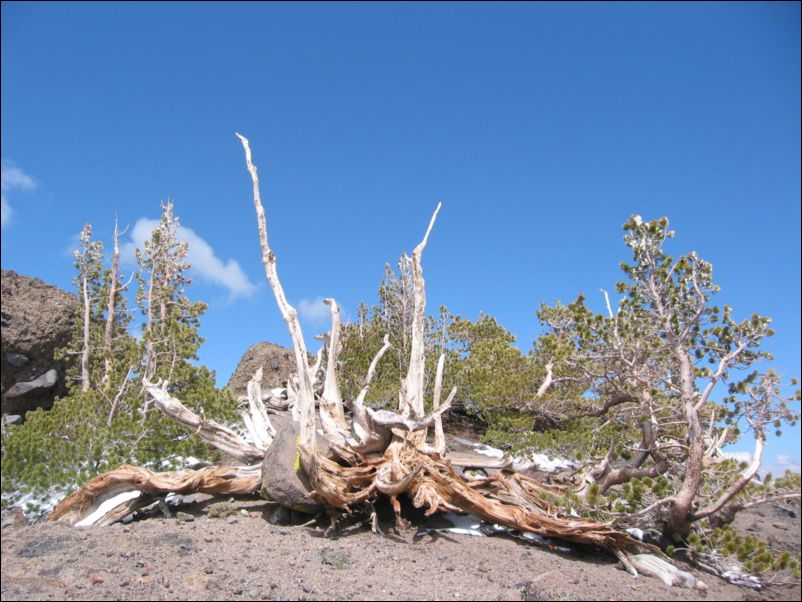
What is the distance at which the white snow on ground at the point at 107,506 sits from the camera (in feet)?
19.8

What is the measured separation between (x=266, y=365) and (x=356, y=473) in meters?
10.7

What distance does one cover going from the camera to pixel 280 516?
671cm

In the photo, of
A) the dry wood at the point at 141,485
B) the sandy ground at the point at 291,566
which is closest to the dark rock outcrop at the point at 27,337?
the dry wood at the point at 141,485

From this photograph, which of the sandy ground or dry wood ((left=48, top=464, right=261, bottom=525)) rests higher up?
dry wood ((left=48, top=464, right=261, bottom=525))

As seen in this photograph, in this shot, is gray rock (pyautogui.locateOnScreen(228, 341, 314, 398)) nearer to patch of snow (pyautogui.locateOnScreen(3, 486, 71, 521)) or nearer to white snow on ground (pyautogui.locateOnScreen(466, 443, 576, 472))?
white snow on ground (pyautogui.locateOnScreen(466, 443, 576, 472))

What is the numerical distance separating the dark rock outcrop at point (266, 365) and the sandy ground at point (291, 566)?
10.1 meters

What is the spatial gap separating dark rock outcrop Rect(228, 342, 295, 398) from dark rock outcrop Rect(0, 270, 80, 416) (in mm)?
8051

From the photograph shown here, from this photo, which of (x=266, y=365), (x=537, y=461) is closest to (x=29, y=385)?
(x=537, y=461)

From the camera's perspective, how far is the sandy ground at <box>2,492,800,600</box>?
13.8ft

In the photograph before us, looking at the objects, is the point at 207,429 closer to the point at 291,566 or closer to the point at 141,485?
the point at 141,485

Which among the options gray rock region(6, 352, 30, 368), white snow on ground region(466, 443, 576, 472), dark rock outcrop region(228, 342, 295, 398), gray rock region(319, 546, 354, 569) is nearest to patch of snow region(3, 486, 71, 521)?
gray rock region(6, 352, 30, 368)

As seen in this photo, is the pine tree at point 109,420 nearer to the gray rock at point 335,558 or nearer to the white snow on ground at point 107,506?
the white snow on ground at point 107,506

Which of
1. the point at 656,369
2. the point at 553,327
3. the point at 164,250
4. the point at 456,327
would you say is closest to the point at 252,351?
the point at 164,250

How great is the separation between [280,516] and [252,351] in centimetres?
1138
